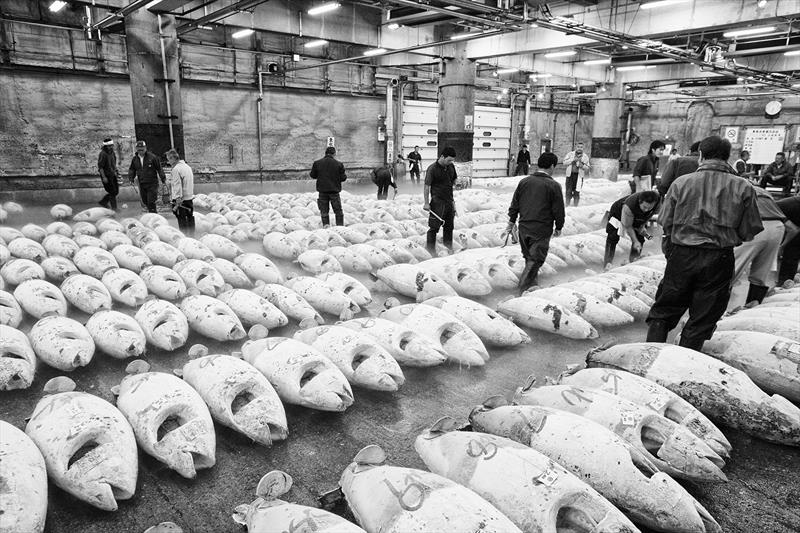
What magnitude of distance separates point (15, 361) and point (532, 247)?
4733mm

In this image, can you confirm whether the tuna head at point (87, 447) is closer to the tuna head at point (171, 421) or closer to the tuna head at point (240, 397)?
the tuna head at point (171, 421)

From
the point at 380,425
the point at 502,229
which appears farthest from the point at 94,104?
the point at 380,425

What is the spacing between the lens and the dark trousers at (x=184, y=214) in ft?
27.6

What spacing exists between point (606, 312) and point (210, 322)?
140 inches

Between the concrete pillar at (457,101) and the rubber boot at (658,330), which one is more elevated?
the concrete pillar at (457,101)

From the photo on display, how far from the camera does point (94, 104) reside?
13789 mm

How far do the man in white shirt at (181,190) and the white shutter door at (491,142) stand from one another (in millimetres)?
16398

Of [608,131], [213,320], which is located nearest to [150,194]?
[213,320]

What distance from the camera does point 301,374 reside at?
319 cm

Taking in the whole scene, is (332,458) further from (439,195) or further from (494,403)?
(439,195)

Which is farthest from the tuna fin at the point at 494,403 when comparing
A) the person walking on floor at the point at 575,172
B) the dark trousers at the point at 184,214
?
the person walking on floor at the point at 575,172

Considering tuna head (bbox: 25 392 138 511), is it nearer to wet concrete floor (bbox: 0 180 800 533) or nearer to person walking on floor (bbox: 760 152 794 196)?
wet concrete floor (bbox: 0 180 800 533)

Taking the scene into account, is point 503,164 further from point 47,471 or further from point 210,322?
point 47,471

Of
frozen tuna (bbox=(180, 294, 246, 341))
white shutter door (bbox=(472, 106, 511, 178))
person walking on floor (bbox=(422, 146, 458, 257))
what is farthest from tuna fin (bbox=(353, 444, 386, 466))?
white shutter door (bbox=(472, 106, 511, 178))
